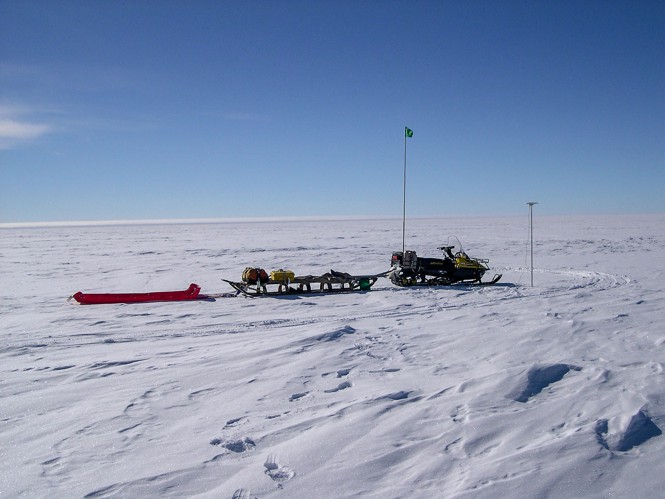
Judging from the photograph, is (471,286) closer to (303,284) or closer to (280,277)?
(303,284)

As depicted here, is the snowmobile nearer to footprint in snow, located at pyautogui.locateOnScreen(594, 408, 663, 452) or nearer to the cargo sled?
the cargo sled

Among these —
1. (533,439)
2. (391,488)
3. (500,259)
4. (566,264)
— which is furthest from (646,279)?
(391,488)

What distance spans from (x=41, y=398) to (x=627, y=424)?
5.49m

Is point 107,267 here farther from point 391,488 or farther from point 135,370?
point 391,488

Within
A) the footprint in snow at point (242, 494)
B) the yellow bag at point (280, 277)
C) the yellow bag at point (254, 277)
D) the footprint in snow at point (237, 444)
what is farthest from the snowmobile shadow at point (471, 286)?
the footprint in snow at point (242, 494)

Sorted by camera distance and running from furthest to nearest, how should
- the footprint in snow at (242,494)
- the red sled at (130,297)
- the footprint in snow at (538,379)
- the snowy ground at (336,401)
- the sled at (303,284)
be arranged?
1. the sled at (303,284)
2. the red sled at (130,297)
3. the footprint in snow at (538,379)
4. the snowy ground at (336,401)
5. the footprint in snow at (242,494)

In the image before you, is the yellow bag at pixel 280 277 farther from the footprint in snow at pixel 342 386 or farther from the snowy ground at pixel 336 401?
the footprint in snow at pixel 342 386

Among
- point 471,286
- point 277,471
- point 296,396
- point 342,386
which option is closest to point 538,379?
point 342,386

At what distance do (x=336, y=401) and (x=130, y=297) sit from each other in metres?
7.36

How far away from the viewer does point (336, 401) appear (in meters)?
4.53

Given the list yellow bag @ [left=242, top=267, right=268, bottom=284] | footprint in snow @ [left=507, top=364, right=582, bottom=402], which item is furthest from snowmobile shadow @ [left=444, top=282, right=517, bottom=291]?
footprint in snow @ [left=507, top=364, right=582, bottom=402]

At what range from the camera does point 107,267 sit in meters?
18.1

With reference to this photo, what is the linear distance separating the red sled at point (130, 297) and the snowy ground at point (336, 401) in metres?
0.47

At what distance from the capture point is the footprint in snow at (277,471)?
3.28 m
